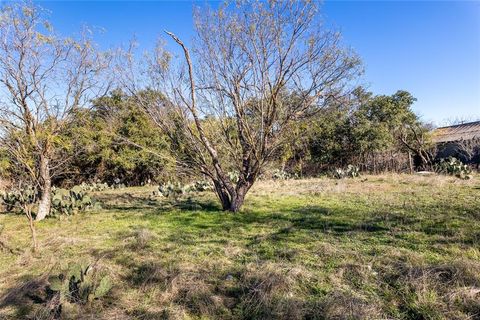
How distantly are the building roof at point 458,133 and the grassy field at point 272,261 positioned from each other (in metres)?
12.4

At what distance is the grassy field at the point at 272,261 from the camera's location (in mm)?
2791

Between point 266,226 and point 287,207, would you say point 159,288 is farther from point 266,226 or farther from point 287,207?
point 287,207

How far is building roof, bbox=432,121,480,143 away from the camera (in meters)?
17.1

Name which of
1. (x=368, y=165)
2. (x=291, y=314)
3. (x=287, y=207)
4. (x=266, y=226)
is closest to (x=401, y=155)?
(x=368, y=165)

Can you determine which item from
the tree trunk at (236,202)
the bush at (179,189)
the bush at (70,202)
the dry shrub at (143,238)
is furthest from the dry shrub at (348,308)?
the bush at (70,202)

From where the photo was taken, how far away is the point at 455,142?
17016 millimetres

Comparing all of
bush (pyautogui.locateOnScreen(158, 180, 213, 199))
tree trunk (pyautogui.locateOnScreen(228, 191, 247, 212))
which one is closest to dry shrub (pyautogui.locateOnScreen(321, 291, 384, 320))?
tree trunk (pyautogui.locateOnScreen(228, 191, 247, 212))

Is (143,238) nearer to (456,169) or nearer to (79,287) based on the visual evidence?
(79,287)

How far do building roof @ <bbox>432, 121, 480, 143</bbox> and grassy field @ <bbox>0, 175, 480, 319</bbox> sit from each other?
40.8 feet

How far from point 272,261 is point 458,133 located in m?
19.7

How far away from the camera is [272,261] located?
3.83 metres

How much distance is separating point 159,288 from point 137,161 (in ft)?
47.7

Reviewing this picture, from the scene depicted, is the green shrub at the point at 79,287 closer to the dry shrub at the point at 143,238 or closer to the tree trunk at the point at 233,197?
the dry shrub at the point at 143,238

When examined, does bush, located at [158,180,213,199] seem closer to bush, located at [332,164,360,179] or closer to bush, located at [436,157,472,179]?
bush, located at [332,164,360,179]
